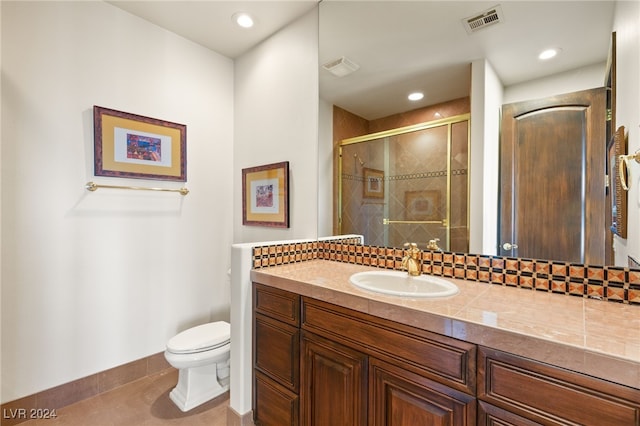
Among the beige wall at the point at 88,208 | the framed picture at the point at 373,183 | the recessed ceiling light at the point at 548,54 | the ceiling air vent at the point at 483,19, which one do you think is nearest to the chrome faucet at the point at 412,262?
the framed picture at the point at 373,183

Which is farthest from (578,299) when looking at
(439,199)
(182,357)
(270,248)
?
(182,357)

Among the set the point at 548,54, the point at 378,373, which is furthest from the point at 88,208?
the point at 548,54

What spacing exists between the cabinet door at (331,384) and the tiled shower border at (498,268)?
574 millimetres

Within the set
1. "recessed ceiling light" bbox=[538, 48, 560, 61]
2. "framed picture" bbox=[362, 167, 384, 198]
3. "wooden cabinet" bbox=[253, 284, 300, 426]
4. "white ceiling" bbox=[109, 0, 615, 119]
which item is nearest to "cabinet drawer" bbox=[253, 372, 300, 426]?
"wooden cabinet" bbox=[253, 284, 300, 426]

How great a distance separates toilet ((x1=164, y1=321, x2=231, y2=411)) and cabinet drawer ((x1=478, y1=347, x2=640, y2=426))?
1526 millimetres

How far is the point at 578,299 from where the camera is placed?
3.51 ft

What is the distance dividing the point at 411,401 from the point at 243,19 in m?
2.52

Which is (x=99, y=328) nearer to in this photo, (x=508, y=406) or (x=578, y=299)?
(x=508, y=406)

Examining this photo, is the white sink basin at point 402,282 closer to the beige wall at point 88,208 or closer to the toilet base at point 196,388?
the toilet base at point 196,388

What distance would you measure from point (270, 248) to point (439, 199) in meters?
0.97

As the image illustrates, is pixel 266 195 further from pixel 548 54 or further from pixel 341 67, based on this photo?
pixel 548 54

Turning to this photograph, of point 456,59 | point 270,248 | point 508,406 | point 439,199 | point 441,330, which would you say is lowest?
point 508,406

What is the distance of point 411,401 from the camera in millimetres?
977

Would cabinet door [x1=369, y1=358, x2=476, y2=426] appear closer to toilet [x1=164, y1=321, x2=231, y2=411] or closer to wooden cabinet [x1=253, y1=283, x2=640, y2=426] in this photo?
wooden cabinet [x1=253, y1=283, x2=640, y2=426]
